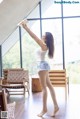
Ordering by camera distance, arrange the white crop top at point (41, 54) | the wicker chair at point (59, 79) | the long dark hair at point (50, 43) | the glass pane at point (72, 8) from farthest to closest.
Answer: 1. the glass pane at point (72, 8)
2. the wicker chair at point (59, 79)
3. the long dark hair at point (50, 43)
4. the white crop top at point (41, 54)

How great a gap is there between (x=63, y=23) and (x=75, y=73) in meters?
1.81

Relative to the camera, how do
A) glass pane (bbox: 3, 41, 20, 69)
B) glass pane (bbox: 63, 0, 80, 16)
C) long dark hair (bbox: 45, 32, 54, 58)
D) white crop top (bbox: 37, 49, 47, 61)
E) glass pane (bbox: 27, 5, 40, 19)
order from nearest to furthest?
white crop top (bbox: 37, 49, 47, 61) < long dark hair (bbox: 45, 32, 54, 58) < glass pane (bbox: 63, 0, 80, 16) < glass pane (bbox: 27, 5, 40, 19) < glass pane (bbox: 3, 41, 20, 69)

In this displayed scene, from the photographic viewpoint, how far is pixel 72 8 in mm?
9344

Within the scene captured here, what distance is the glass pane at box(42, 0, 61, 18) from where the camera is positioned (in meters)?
9.32

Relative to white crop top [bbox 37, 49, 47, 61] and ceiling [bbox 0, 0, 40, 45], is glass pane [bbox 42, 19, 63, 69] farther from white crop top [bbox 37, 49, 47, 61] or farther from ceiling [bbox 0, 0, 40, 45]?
white crop top [bbox 37, 49, 47, 61]

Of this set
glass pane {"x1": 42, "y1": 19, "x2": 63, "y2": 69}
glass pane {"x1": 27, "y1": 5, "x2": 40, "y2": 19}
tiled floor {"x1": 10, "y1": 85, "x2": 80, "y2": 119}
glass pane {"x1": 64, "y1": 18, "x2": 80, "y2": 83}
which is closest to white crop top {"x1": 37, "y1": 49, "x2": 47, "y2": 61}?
tiled floor {"x1": 10, "y1": 85, "x2": 80, "y2": 119}

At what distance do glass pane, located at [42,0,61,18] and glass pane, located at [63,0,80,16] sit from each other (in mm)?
212

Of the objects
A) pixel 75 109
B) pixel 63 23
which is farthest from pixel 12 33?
pixel 75 109

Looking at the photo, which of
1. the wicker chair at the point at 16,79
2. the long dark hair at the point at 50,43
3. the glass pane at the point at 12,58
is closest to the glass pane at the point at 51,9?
the glass pane at the point at 12,58

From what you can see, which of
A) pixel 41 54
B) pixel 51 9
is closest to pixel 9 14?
pixel 51 9

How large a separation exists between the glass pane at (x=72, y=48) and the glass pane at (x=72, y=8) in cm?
24

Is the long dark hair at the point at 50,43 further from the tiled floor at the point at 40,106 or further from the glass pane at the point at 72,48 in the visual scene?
the glass pane at the point at 72,48

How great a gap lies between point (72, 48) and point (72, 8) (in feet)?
4.60

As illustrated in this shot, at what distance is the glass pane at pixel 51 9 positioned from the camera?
9320mm
